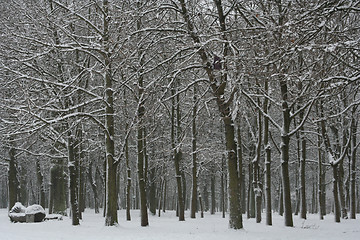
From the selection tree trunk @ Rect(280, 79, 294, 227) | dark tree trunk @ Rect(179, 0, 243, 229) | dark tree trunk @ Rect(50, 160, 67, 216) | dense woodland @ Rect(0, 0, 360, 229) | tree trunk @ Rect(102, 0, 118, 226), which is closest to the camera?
dense woodland @ Rect(0, 0, 360, 229)

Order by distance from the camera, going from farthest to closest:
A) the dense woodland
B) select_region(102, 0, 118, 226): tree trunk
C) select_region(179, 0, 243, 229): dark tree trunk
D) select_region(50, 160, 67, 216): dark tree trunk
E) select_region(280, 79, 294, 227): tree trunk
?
select_region(50, 160, 67, 216): dark tree trunk, select_region(102, 0, 118, 226): tree trunk, select_region(280, 79, 294, 227): tree trunk, select_region(179, 0, 243, 229): dark tree trunk, the dense woodland

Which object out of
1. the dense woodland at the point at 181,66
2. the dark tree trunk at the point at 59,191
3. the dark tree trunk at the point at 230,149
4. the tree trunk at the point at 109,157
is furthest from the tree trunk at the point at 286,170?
the dark tree trunk at the point at 59,191

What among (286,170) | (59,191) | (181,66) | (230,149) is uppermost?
(181,66)

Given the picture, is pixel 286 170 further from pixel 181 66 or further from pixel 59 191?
pixel 59 191

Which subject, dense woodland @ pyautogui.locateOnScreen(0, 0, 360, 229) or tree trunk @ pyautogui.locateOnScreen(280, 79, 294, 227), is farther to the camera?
tree trunk @ pyautogui.locateOnScreen(280, 79, 294, 227)

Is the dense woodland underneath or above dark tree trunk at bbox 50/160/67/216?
above

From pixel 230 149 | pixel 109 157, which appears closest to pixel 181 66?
pixel 230 149

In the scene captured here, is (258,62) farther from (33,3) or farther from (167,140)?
(167,140)

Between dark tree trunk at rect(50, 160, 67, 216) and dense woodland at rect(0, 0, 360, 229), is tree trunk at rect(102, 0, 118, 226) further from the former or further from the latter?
dark tree trunk at rect(50, 160, 67, 216)

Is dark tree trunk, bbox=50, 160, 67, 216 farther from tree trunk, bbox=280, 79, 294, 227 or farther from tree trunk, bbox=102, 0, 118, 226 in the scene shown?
tree trunk, bbox=280, 79, 294, 227

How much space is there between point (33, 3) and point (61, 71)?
3.21 m

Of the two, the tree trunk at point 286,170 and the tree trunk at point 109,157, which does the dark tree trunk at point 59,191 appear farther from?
the tree trunk at point 286,170

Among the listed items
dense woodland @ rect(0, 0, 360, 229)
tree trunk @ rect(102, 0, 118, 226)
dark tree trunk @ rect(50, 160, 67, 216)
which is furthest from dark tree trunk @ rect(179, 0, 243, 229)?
dark tree trunk @ rect(50, 160, 67, 216)

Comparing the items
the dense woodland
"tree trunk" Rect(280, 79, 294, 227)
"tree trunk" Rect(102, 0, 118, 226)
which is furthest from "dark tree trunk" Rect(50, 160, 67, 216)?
"tree trunk" Rect(280, 79, 294, 227)
